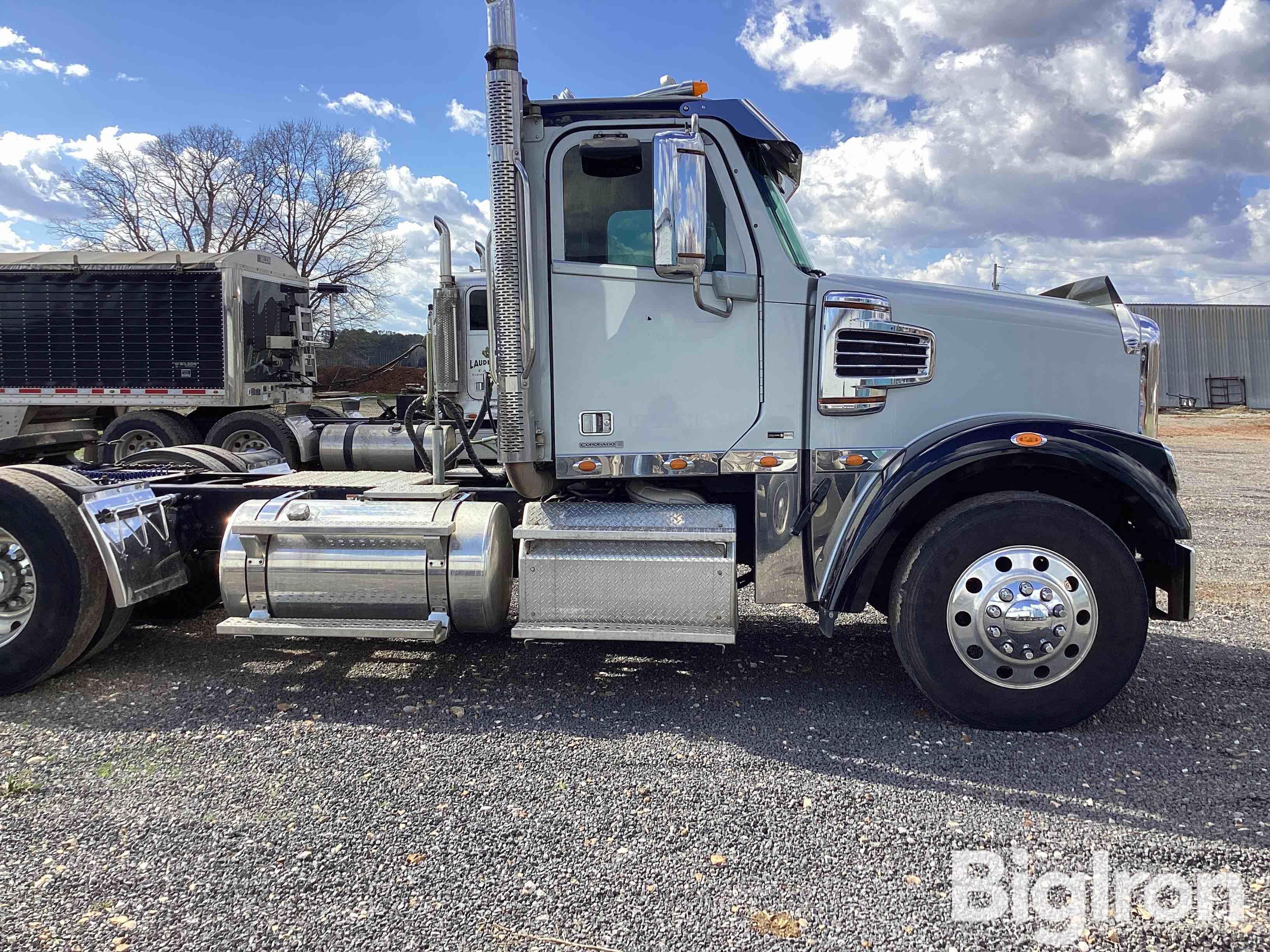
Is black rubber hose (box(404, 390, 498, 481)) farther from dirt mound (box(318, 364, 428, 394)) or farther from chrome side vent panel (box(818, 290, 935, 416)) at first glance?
dirt mound (box(318, 364, 428, 394))

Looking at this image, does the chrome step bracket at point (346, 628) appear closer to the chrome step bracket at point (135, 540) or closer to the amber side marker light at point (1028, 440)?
the chrome step bracket at point (135, 540)

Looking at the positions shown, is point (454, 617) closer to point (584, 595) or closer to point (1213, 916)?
point (584, 595)

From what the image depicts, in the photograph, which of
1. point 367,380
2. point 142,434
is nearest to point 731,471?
point 142,434

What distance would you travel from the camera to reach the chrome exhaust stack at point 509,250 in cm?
399

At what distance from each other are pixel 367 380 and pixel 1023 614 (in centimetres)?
1576

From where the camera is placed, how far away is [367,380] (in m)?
→ 17.4

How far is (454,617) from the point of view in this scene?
4352 millimetres

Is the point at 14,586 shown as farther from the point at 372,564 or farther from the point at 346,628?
the point at 372,564

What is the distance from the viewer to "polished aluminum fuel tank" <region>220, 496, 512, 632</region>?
14.1 feet

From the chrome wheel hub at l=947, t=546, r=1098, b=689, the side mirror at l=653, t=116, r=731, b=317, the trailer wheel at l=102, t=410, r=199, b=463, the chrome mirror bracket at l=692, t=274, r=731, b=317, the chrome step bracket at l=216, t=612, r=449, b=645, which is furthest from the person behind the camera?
the trailer wheel at l=102, t=410, r=199, b=463

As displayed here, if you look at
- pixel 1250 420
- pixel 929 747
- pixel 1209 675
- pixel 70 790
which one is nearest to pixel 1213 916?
pixel 929 747
